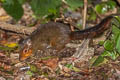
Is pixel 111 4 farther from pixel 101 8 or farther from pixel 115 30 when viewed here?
pixel 115 30

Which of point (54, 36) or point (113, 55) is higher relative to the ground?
point (54, 36)

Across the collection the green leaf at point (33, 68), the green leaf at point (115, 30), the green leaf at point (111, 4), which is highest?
the green leaf at point (111, 4)

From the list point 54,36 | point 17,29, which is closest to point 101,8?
point 54,36

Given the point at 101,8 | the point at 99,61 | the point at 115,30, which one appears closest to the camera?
the point at 115,30

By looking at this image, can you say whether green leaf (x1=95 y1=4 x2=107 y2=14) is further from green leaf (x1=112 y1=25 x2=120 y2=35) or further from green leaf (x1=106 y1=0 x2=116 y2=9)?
green leaf (x1=112 y1=25 x2=120 y2=35)

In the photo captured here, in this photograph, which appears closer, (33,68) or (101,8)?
(33,68)

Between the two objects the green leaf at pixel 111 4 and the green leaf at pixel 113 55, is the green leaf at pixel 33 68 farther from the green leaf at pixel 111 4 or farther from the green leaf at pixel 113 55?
the green leaf at pixel 111 4

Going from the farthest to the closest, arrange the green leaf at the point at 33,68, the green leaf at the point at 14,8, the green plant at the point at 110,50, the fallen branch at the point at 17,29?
the fallen branch at the point at 17,29 → the green leaf at the point at 14,8 → the green leaf at the point at 33,68 → the green plant at the point at 110,50

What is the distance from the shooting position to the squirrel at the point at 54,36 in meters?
4.97

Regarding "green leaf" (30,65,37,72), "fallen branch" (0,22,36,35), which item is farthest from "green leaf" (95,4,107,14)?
"green leaf" (30,65,37,72)

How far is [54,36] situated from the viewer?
5105 mm

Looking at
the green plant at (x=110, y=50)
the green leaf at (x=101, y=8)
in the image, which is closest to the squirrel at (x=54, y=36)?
the green plant at (x=110, y=50)

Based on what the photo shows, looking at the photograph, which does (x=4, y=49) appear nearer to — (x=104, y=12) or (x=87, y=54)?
(x=87, y=54)

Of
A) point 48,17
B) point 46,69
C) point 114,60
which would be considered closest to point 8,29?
point 48,17
